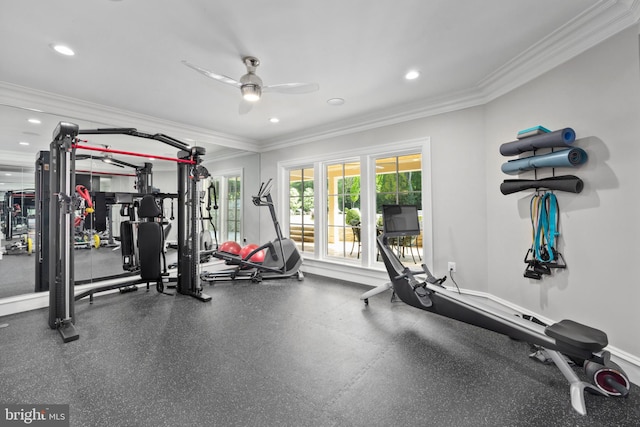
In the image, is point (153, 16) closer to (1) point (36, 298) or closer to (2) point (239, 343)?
(2) point (239, 343)

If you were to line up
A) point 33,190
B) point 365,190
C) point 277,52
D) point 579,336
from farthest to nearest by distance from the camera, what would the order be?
1. point 365,190
2. point 33,190
3. point 277,52
4. point 579,336

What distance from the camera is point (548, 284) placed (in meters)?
2.44

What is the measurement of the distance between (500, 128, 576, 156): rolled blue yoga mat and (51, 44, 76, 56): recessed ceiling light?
4.15 meters

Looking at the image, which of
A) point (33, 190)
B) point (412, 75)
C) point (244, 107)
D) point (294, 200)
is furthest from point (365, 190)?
point (33, 190)

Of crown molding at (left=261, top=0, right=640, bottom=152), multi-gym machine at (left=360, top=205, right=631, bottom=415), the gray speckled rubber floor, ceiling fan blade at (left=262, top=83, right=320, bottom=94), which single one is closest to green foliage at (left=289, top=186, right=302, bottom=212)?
crown molding at (left=261, top=0, right=640, bottom=152)

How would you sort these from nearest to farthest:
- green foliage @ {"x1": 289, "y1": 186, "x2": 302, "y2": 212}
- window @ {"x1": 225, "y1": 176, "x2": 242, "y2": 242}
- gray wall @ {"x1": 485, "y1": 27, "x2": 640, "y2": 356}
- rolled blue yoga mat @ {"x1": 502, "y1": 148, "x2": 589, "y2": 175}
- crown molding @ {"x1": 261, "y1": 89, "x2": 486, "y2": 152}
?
gray wall @ {"x1": 485, "y1": 27, "x2": 640, "y2": 356}
rolled blue yoga mat @ {"x1": 502, "y1": 148, "x2": 589, "y2": 175}
crown molding @ {"x1": 261, "y1": 89, "x2": 486, "y2": 152}
green foliage @ {"x1": 289, "y1": 186, "x2": 302, "y2": 212}
window @ {"x1": 225, "y1": 176, "x2": 242, "y2": 242}

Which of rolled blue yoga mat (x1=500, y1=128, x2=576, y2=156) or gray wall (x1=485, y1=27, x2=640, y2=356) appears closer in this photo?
gray wall (x1=485, y1=27, x2=640, y2=356)

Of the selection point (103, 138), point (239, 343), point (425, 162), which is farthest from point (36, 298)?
point (425, 162)

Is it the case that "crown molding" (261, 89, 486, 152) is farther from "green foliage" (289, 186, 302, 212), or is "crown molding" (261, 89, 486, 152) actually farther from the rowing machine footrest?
the rowing machine footrest

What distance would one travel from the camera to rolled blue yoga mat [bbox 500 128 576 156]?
2.16m

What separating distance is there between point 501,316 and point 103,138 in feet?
16.6

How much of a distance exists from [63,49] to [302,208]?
3.78 metres

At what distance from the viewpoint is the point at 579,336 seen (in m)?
1.65

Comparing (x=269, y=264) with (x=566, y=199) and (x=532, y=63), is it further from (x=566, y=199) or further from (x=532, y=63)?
(x=532, y=63)
